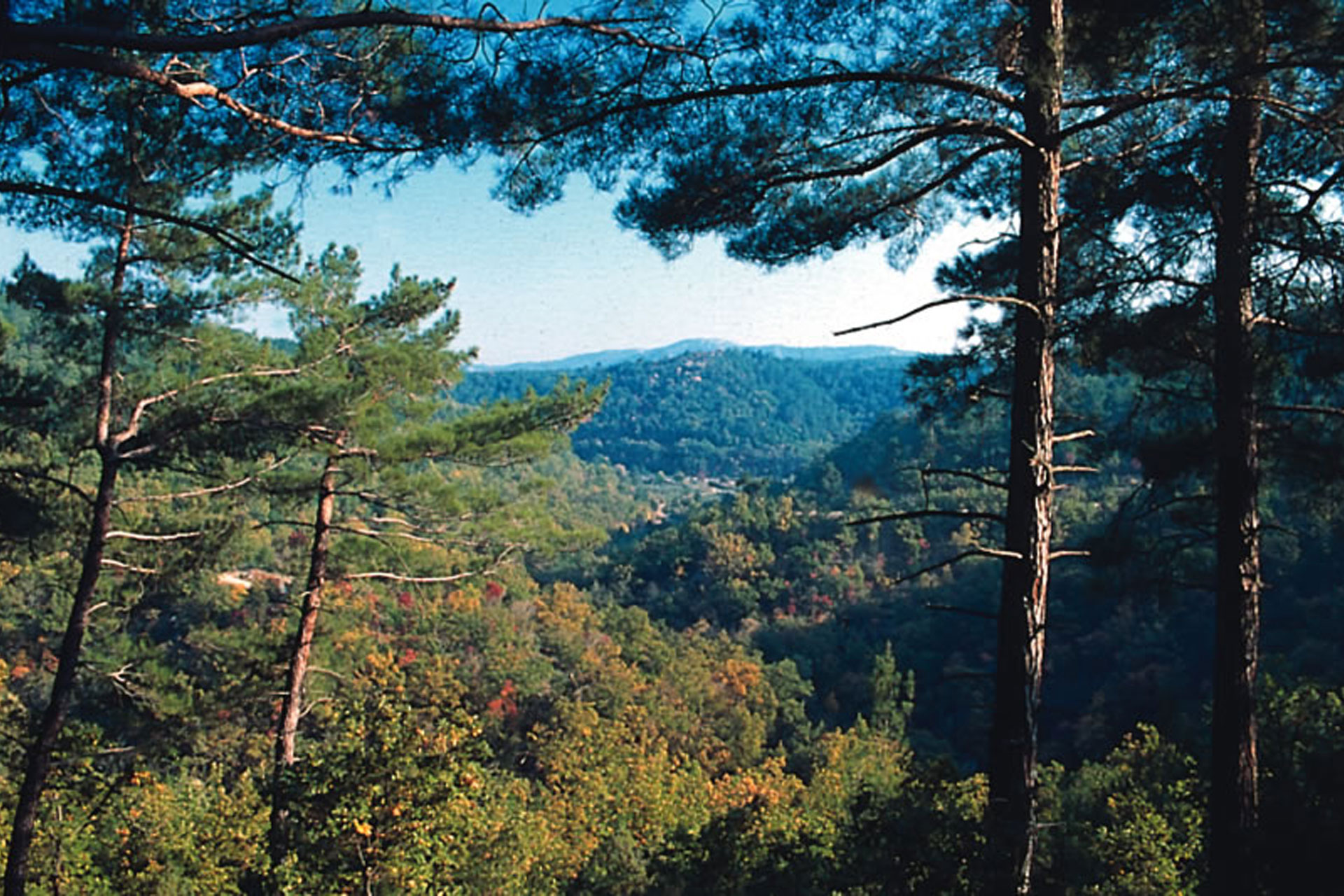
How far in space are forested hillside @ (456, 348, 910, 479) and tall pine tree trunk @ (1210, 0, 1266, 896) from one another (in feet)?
369

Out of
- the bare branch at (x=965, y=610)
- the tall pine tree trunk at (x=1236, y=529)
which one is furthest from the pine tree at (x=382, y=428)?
the tall pine tree trunk at (x=1236, y=529)

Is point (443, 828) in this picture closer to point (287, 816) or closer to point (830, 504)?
point (287, 816)

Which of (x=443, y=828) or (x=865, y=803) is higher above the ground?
(x=865, y=803)

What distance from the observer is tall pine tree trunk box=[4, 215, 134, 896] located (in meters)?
4.73

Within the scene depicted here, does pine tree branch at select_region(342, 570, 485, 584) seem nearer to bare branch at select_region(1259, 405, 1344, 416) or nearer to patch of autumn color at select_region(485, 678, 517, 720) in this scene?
bare branch at select_region(1259, 405, 1344, 416)

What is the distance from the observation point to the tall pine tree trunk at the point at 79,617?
4.73m

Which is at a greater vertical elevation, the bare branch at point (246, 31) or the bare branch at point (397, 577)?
the bare branch at point (246, 31)

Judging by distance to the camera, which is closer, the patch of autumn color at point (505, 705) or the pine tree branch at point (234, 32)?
the pine tree branch at point (234, 32)

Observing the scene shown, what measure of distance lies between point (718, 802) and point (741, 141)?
14909mm

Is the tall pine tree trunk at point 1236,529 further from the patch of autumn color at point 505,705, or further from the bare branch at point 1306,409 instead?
the patch of autumn color at point 505,705

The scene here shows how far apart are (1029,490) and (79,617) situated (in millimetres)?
5536

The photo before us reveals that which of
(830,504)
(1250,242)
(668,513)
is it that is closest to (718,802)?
(1250,242)

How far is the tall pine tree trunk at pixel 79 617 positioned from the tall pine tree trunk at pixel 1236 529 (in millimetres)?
5972

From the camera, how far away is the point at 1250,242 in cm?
321
